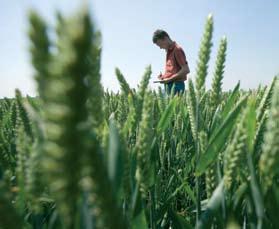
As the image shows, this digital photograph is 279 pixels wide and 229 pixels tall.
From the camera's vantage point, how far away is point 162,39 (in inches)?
221

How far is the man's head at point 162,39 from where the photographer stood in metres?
5.58

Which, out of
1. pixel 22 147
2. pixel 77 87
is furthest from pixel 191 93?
pixel 77 87

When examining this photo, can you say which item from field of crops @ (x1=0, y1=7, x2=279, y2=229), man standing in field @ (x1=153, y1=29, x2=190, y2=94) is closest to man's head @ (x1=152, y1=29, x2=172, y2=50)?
man standing in field @ (x1=153, y1=29, x2=190, y2=94)

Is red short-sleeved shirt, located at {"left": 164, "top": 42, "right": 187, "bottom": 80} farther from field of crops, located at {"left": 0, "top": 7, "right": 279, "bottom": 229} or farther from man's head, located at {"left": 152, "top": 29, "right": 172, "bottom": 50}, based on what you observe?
field of crops, located at {"left": 0, "top": 7, "right": 279, "bottom": 229}

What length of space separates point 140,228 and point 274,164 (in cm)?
19

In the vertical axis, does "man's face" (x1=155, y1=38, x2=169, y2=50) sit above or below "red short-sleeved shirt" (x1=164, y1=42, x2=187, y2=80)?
above

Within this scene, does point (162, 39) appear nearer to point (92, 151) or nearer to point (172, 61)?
point (172, 61)

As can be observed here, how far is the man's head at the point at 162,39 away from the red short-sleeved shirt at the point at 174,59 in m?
0.13

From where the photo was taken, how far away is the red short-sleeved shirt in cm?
516

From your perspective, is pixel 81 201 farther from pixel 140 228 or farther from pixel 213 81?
pixel 213 81

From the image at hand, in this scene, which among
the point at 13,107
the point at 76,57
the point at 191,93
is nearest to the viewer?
the point at 76,57

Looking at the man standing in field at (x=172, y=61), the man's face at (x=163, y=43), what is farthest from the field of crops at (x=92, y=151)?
the man's face at (x=163, y=43)

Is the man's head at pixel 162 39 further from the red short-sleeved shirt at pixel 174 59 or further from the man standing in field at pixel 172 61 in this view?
the red short-sleeved shirt at pixel 174 59

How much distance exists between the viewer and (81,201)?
14.0 inches
